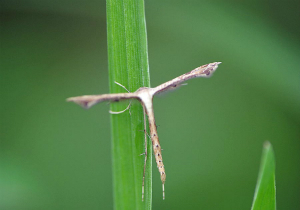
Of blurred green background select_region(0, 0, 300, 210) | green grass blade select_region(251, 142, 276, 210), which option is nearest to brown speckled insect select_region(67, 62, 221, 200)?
green grass blade select_region(251, 142, 276, 210)

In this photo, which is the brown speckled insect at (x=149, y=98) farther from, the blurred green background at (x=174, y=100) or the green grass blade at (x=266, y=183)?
the blurred green background at (x=174, y=100)

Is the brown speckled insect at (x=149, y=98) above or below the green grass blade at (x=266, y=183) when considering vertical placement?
above

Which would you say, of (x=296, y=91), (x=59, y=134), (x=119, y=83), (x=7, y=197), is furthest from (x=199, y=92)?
(x=7, y=197)

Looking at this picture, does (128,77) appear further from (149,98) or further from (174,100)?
(174,100)

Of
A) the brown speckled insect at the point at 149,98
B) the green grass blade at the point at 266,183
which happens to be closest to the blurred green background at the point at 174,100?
the brown speckled insect at the point at 149,98

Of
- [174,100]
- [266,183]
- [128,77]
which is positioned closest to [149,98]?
[128,77]

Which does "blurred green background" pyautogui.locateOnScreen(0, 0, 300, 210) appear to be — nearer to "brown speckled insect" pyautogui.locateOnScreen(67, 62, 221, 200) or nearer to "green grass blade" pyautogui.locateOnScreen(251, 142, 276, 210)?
"brown speckled insect" pyautogui.locateOnScreen(67, 62, 221, 200)
